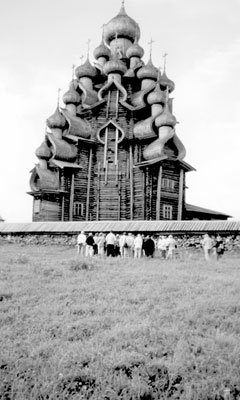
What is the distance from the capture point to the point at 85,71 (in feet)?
105

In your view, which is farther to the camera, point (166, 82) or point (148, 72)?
point (166, 82)

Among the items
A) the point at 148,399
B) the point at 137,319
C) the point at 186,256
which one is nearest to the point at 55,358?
the point at 148,399

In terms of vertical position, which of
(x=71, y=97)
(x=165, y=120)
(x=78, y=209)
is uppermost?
(x=71, y=97)

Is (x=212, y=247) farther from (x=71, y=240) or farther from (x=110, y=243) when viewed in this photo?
Answer: (x=71, y=240)

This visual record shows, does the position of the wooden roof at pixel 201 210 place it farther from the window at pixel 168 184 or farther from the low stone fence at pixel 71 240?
the low stone fence at pixel 71 240

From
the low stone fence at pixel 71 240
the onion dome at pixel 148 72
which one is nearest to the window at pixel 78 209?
the low stone fence at pixel 71 240

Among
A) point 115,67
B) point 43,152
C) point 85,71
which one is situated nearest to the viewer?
point 43,152

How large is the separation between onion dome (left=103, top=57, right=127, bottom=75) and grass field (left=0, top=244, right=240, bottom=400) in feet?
71.2

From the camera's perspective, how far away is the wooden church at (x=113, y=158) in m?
27.3

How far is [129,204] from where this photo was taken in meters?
27.8

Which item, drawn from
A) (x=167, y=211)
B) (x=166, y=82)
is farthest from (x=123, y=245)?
(x=166, y=82)

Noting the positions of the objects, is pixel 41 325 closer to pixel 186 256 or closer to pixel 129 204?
pixel 186 256

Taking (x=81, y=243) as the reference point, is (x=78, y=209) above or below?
above

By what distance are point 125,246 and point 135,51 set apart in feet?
63.3
